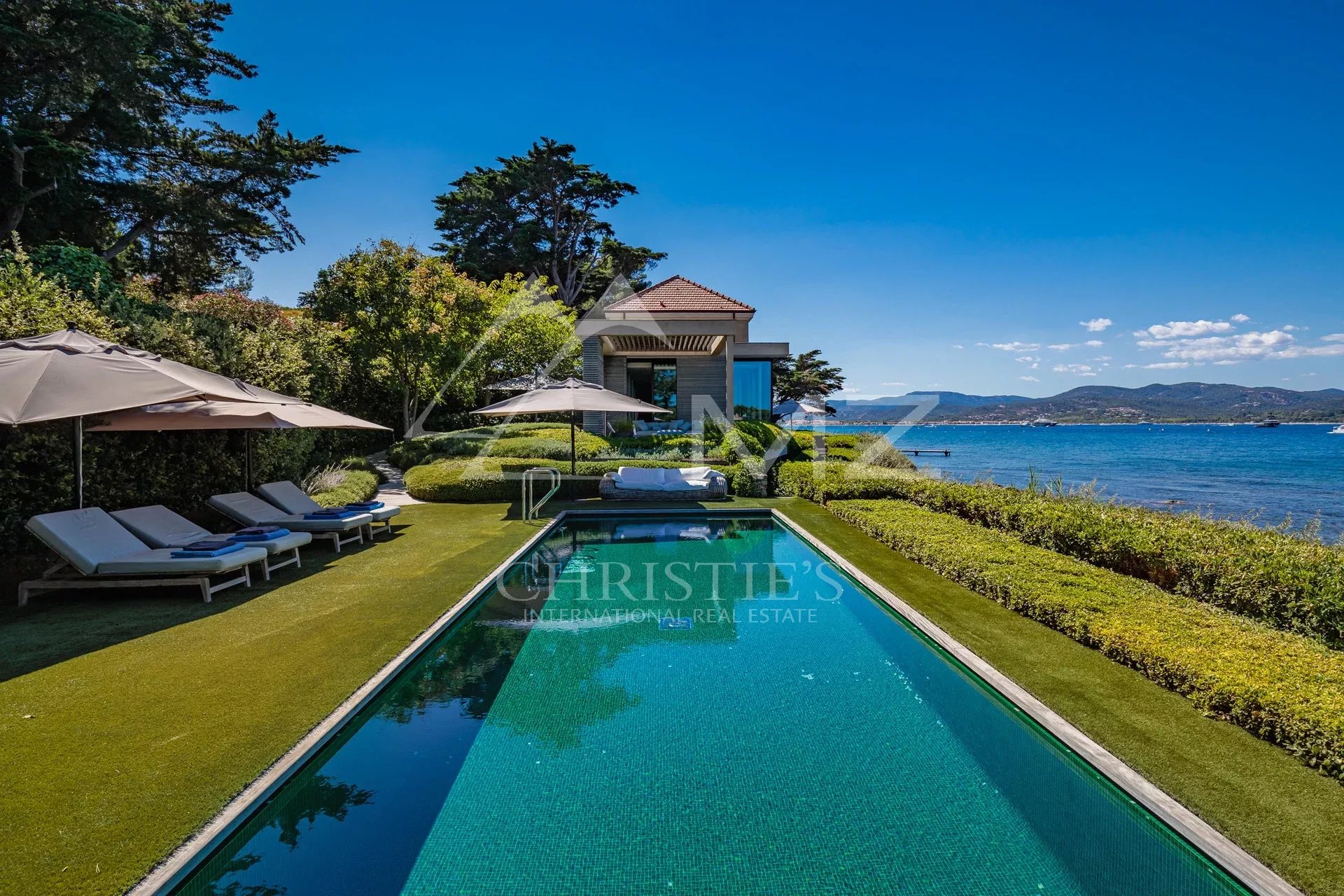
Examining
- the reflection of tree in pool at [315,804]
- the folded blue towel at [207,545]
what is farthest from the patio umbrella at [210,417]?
the reflection of tree in pool at [315,804]

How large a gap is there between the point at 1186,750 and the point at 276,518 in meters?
10.6

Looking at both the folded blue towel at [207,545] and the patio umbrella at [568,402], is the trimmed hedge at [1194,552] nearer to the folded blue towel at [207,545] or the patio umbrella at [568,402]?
the patio umbrella at [568,402]

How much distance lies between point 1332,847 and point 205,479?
43.0 ft

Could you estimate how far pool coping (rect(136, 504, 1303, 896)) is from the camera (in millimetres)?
2520

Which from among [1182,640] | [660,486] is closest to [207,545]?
[660,486]

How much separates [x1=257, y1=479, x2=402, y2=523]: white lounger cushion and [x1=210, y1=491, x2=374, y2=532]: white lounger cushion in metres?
0.33

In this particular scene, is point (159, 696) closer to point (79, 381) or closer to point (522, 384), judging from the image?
point (79, 381)

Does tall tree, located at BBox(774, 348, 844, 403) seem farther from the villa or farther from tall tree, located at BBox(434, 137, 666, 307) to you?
the villa

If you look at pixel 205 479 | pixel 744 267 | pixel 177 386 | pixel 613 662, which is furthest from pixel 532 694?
pixel 744 267

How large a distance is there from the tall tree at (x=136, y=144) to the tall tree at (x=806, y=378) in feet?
103

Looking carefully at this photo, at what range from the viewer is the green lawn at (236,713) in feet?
8.88

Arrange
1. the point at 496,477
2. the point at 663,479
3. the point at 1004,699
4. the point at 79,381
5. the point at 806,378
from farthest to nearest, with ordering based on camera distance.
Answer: the point at 806,378 < the point at 663,479 < the point at 496,477 < the point at 79,381 < the point at 1004,699

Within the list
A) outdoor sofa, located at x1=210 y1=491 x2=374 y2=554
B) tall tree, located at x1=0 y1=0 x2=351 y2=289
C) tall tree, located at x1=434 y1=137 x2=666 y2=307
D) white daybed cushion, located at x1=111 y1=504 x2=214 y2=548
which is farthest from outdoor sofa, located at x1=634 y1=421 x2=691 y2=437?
white daybed cushion, located at x1=111 y1=504 x2=214 y2=548

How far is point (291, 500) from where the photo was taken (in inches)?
379
